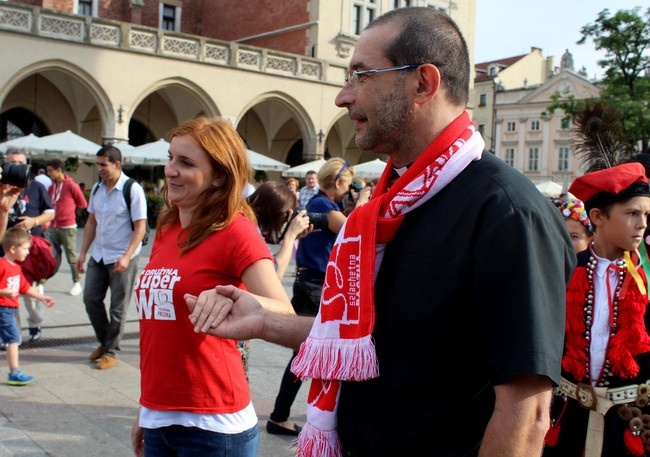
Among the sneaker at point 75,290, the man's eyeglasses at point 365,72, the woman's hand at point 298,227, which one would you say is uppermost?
the man's eyeglasses at point 365,72

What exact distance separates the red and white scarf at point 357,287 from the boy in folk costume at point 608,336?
170 cm

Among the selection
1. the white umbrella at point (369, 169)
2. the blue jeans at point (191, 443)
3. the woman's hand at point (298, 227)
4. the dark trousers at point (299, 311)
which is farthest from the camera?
the white umbrella at point (369, 169)

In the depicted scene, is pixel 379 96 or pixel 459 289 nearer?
pixel 459 289

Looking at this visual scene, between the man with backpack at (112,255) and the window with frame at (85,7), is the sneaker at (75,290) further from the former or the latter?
the window with frame at (85,7)

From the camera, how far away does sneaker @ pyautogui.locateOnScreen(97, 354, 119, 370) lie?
6.47m

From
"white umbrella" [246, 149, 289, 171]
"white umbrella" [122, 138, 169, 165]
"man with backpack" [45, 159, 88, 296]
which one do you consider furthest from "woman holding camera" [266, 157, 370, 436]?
"white umbrella" [246, 149, 289, 171]

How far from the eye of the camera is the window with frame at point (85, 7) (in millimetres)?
32094

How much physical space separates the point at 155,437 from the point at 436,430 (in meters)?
1.41

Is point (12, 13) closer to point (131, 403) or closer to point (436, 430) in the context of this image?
point (131, 403)

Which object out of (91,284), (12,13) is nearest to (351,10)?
(12,13)

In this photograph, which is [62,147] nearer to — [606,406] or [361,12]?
A: [361,12]

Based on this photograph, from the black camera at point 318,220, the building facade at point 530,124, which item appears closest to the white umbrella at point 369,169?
the black camera at point 318,220

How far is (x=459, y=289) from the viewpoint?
1610 millimetres

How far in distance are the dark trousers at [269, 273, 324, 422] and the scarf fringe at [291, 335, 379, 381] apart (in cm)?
310
